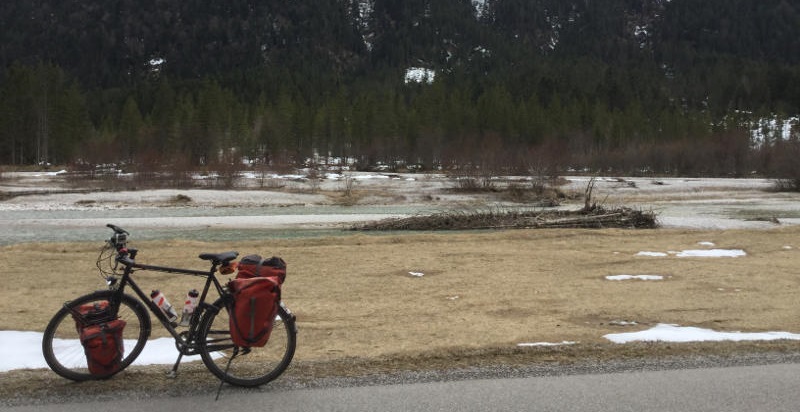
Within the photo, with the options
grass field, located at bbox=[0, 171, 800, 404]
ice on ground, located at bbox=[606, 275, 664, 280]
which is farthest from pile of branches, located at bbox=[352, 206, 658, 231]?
ice on ground, located at bbox=[606, 275, 664, 280]

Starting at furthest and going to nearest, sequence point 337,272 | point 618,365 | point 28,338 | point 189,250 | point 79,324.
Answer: point 189,250
point 337,272
point 28,338
point 618,365
point 79,324

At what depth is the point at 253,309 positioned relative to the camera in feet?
21.4

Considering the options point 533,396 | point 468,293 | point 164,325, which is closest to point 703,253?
point 468,293

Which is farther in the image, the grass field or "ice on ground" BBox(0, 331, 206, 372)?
the grass field

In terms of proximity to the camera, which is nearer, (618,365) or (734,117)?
(618,365)

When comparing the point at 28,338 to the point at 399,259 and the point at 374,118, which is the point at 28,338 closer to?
the point at 399,259

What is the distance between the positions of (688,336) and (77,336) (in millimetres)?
7796

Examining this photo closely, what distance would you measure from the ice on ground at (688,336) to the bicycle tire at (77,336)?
5947 mm

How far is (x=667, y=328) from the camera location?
31.8 feet

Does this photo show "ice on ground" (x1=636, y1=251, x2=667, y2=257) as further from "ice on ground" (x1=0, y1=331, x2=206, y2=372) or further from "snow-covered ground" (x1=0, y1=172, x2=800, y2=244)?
"snow-covered ground" (x1=0, y1=172, x2=800, y2=244)

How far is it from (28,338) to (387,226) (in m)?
24.8

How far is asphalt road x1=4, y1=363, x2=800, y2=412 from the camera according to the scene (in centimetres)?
621

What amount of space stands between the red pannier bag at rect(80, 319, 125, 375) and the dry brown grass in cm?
61

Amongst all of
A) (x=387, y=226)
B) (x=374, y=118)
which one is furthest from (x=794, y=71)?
(x=387, y=226)
